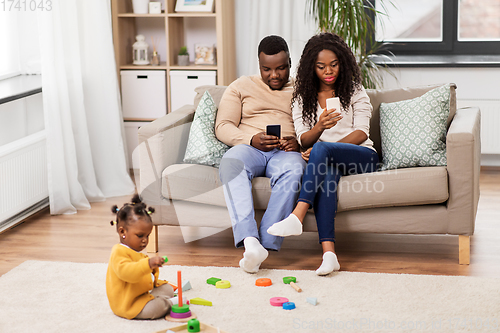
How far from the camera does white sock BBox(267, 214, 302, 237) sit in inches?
93.4

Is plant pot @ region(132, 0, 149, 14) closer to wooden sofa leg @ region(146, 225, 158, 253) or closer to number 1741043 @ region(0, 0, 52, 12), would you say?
number 1741043 @ region(0, 0, 52, 12)

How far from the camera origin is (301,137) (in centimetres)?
268

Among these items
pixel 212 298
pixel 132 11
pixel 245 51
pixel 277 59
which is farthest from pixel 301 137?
pixel 132 11

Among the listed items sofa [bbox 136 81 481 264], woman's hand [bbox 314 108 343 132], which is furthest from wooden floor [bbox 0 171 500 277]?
woman's hand [bbox 314 108 343 132]

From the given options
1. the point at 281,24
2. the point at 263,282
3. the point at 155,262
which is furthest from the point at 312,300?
the point at 281,24

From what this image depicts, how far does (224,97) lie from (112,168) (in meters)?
1.17

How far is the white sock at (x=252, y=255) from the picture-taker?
233 cm

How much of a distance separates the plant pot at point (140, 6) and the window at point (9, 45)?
90 centimetres

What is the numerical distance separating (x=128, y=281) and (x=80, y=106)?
1.85 metres

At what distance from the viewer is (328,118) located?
2539 mm

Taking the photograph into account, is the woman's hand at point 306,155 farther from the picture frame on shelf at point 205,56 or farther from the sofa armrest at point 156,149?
the picture frame on shelf at point 205,56

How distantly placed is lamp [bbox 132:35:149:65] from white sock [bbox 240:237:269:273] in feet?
7.34

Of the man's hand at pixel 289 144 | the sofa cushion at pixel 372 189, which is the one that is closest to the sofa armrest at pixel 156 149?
the sofa cushion at pixel 372 189

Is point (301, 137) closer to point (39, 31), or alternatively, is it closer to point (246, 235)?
point (246, 235)
